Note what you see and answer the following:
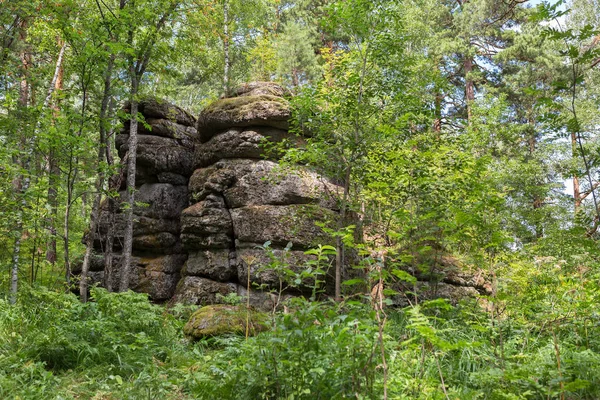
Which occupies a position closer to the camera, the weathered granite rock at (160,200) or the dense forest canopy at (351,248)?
the dense forest canopy at (351,248)

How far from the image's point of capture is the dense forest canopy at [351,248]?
117 inches

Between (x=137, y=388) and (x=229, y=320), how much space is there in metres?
2.91

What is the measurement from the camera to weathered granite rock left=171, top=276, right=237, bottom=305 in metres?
10.0

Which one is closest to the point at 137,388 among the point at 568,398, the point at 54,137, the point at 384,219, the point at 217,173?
the point at 568,398

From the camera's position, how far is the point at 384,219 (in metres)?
7.51

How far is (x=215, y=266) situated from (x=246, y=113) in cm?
436

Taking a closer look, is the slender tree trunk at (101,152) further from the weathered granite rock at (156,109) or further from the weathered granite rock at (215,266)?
the weathered granite rock at (156,109)

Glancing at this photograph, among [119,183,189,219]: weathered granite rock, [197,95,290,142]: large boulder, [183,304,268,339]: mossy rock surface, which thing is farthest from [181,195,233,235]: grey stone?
[183,304,268,339]: mossy rock surface

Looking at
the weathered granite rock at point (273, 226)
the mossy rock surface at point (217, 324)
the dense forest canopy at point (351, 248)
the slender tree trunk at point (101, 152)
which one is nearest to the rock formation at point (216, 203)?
the weathered granite rock at point (273, 226)

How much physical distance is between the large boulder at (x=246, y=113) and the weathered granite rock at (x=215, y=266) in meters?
3.72

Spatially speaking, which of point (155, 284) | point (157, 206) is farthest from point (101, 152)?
point (155, 284)

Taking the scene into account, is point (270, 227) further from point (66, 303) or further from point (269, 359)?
point (269, 359)

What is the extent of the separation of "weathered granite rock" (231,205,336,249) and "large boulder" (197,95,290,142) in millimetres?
2608

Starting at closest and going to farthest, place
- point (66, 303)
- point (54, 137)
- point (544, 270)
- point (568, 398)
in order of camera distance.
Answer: point (568, 398) → point (66, 303) → point (54, 137) → point (544, 270)
